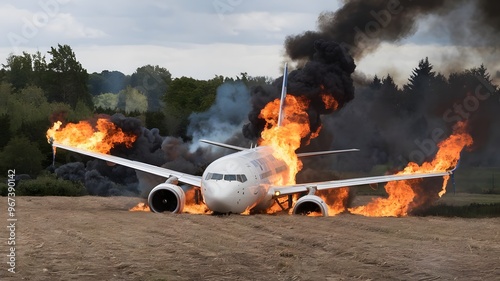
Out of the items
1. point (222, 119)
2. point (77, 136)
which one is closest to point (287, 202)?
point (77, 136)

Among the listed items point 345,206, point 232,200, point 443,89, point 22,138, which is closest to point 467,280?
point 232,200

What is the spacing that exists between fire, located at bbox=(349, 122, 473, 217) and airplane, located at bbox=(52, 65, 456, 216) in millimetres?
3521

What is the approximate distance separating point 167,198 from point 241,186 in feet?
20.1

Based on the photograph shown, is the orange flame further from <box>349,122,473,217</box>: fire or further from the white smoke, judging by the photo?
the white smoke

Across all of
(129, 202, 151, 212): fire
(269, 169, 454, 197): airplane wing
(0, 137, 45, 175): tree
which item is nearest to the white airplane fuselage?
(269, 169, 454, 197): airplane wing

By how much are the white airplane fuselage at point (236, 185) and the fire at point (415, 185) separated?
350 inches

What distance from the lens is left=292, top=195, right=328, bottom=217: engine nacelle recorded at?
50.0 meters

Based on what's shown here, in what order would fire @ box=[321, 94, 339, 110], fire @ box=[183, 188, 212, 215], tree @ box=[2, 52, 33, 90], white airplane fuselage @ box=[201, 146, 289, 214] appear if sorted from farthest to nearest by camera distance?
tree @ box=[2, 52, 33, 90], fire @ box=[321, 94, 339, 110], fire @ box=[183, 188, 212, 215], white airplane fuselage @ box=[201, 146, 289, 214]

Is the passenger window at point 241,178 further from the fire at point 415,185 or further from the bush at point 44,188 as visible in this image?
the bush at point 44,188

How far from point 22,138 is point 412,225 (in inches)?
1832

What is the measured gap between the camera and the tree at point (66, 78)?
147m

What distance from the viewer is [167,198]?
52.2 metres

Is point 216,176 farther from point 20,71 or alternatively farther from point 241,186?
point 20,71

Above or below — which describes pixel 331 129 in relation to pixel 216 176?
above
